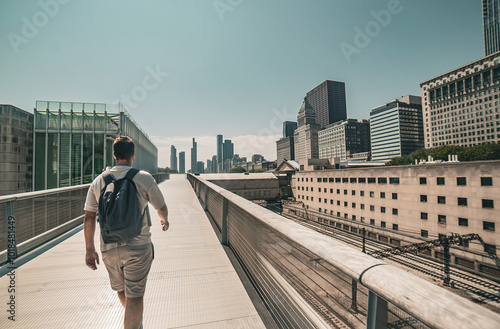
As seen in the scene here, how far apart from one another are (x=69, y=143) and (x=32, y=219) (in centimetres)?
1843

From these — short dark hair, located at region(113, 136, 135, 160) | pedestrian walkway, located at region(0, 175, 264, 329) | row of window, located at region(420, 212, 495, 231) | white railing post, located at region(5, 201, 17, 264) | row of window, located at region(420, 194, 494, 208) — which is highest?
short dark hair, located at region(113, 136, 135, 160)

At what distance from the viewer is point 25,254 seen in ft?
13.8

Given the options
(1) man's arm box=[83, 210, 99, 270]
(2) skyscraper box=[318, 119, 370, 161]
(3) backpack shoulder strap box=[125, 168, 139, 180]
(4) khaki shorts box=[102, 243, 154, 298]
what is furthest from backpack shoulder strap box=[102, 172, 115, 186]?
(2) skyscraper box=[318, 119, 370, 161]

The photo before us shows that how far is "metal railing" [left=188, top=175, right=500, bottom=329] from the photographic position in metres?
0.72

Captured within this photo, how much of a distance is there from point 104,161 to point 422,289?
2366 cm

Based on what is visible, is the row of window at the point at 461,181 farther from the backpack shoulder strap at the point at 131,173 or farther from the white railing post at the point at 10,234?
the white railing post at the point at 10,234

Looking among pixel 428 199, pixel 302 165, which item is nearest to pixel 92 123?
pixel 428 199

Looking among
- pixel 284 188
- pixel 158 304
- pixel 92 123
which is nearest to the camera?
pixel 158 304

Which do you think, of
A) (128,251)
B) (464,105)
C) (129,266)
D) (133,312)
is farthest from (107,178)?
(464,105)

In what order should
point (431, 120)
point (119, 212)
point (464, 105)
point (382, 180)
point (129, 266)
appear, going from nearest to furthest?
1. point (119, 212)
2. point (129, 266)
3. point (382, 180)
4. point (464, 105)
5. point (431, 120)

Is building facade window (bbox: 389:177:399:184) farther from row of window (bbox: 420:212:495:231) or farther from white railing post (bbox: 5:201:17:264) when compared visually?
white railing post (bbox: 5:201:17:264)

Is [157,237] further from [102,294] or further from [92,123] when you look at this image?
[92,123]

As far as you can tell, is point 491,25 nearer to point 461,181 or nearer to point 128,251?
point 461,181

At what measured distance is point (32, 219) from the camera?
4730 mm
